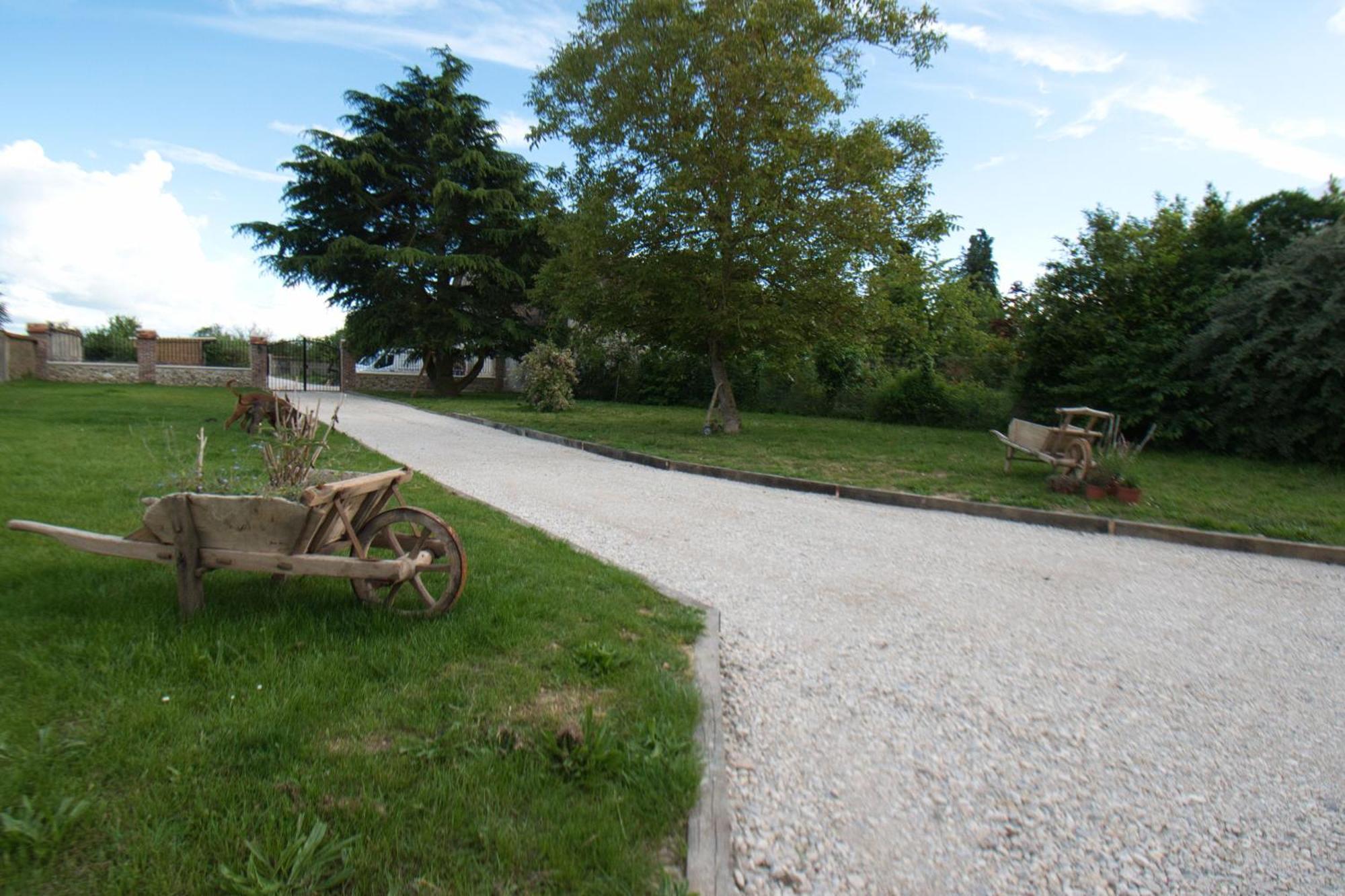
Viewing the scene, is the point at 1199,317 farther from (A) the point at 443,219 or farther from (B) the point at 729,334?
(A) the point at 443,219

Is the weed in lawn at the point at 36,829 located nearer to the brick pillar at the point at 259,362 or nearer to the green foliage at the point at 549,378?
the green foliage at the point at 549,378

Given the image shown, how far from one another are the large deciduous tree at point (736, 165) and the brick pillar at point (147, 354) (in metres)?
21.1

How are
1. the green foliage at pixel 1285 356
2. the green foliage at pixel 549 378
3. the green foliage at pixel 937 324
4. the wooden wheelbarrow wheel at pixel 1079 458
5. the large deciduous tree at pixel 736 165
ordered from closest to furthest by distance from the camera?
the wooden wheelbarrow wheel at pixel 1079 458, the green foliage at pixel 1285 356, the large deciduous tree at pixel 736 165, the green foliage at pixel 937 324, the green foliage at pixel 549 378

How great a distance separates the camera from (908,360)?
23.9m

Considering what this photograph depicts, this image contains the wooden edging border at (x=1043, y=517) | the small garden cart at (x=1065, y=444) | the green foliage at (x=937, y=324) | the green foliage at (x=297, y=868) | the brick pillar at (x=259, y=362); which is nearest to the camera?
the green foliage at (x=297, y=868)

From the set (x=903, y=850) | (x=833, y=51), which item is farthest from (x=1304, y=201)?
(x=903, y=850)

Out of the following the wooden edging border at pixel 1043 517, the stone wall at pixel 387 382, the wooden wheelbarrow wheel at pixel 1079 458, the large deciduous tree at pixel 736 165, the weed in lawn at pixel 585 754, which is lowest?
the weed in lawn at pixel 585 754

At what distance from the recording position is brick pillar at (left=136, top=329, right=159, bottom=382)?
2817 cm

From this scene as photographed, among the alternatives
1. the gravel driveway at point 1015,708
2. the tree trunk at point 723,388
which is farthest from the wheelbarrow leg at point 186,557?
the tree trunk at point 723,388

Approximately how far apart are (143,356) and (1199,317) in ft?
106

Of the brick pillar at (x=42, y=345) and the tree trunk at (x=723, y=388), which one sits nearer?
the tree trunk at (x=723, y=388)

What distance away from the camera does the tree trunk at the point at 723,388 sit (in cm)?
1619

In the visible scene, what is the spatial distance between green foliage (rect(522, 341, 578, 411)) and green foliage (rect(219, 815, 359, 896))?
19.6 metres

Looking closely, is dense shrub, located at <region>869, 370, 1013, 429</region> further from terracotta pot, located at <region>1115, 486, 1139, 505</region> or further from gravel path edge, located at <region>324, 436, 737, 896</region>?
gravel path edge, located at <region>324, 436, 737, 896</region>
